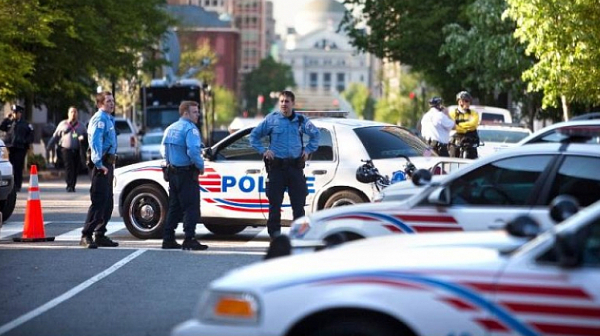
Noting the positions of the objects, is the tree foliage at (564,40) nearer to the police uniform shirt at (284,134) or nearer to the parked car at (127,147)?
the police uniform shirt at (284,134)

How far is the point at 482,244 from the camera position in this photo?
7387 millimetres

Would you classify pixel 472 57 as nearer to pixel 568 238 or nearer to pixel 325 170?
pixel 325 170

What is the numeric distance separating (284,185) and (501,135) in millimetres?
16421

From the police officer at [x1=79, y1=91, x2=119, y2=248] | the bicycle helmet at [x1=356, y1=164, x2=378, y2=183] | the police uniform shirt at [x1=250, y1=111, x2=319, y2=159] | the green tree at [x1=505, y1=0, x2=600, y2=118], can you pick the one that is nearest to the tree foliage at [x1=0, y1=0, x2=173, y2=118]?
the green tree at [x1=505, y1=0, x2=600, y2=118]

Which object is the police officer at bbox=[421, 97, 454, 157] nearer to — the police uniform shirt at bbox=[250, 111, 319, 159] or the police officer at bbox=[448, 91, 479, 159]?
the police officer at bbox=[448, 91, 479, 159]

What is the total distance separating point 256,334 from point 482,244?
3.93 feet

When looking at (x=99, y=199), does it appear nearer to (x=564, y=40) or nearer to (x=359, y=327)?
(x=359, y=327)

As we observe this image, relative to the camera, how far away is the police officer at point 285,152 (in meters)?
16.3

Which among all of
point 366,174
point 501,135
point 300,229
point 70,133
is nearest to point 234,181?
point 366,174

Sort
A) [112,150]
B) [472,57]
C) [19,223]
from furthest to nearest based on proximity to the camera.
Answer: [472,57]
[19,223]
[112,150]

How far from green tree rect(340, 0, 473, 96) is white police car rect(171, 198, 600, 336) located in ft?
160

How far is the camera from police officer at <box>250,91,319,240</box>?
16.3m

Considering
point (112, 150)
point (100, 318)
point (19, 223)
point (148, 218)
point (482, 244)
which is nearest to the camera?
point (482, 244)

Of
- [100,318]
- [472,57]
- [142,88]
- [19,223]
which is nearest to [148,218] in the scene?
[19,223]
